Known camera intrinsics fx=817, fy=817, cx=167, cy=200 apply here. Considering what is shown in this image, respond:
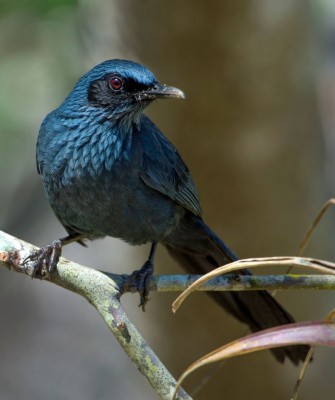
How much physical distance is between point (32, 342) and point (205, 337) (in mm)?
3537

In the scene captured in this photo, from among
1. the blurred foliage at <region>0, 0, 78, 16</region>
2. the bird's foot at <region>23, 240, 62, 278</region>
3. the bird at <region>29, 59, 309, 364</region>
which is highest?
the blurred foliage at <region>0, 0, 78, 16</region>

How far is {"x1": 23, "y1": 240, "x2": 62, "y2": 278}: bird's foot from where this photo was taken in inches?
138

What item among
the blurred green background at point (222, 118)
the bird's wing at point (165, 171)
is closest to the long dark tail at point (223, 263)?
the bird's wing at point (165, 171)

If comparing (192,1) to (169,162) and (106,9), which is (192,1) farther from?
(169,162)

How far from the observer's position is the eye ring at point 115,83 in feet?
14.3

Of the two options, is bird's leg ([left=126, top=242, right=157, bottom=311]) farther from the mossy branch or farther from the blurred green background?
the blurred green background

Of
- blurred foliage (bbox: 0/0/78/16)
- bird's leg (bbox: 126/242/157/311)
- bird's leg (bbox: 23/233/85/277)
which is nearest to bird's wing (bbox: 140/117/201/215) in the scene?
bird's leg (bbox: 126/242/157/311)

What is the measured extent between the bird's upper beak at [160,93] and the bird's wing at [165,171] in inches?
10.9

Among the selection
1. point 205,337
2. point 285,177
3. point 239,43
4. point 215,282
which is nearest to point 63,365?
point 205,337

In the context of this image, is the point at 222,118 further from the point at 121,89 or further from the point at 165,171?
the point at 121,89

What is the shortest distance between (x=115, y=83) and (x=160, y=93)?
0.91ft

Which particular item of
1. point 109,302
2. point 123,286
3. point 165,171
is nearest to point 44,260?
point 123,286

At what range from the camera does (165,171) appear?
14.8 feet

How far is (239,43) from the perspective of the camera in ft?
18.3
